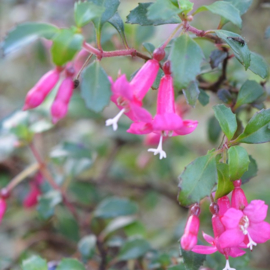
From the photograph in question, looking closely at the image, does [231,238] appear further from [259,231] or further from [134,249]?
[134,249]

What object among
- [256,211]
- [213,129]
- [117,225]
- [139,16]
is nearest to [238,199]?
[256,211]

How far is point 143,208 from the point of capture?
1548mm

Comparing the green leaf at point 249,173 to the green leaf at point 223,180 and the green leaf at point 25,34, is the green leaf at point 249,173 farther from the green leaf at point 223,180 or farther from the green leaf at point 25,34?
the green leaf at point 25,34

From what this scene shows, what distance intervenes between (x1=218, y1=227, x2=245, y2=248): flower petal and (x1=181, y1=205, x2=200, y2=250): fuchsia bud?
45mm

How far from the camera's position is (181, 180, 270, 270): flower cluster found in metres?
0.56

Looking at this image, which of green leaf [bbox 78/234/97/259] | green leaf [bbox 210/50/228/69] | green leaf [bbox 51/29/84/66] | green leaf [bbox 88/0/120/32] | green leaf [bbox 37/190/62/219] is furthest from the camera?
green leaf [bbox 37/190/62/219]

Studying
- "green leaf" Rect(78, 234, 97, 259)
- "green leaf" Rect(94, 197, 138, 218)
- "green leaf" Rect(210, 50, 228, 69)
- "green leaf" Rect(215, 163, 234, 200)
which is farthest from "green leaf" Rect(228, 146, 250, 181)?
"green leaf" Rect(94, 197, 138, 218)

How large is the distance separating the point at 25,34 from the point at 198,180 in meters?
0.33

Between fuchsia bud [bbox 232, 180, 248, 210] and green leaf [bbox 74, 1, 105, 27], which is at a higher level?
green leaf [bbox 74, 1, 105, 27]

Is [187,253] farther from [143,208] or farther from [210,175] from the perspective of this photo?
[143,208]

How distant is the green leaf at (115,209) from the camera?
3.59 ft

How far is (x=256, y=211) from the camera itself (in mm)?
582

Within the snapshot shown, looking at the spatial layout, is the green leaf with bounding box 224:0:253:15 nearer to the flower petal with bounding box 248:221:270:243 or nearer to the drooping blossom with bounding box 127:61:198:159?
the drooping blossom with bounding box 127:61:198:159

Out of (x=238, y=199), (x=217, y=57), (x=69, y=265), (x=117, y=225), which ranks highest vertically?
(x=217, y=57)
